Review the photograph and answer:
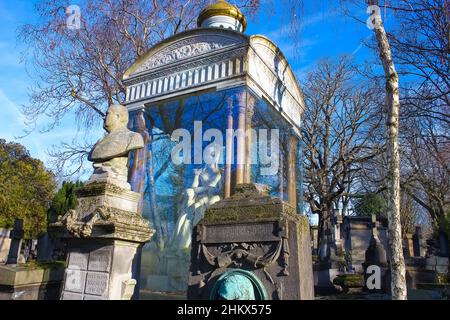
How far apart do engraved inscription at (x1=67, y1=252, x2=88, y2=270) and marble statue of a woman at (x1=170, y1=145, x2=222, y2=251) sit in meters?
4.66

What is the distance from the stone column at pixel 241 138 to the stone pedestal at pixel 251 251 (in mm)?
3853

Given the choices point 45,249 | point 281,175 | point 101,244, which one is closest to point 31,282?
point 101,244

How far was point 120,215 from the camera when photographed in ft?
16.9

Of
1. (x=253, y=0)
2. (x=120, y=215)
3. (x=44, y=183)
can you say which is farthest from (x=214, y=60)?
(x=44, y=183)

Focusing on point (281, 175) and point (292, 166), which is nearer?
point (292, 166)

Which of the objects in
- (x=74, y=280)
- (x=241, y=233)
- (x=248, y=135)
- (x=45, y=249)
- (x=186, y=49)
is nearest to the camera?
(x=241, y=233)

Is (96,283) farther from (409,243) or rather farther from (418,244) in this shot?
(409,243)

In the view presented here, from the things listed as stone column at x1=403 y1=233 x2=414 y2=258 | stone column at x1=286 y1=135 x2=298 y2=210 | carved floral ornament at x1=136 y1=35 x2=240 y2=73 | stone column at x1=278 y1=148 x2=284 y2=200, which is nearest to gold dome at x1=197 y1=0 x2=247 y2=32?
carved floral ornament at x1=136 y1=35 x2=240 y2=73

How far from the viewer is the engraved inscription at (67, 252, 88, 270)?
509 centimetres

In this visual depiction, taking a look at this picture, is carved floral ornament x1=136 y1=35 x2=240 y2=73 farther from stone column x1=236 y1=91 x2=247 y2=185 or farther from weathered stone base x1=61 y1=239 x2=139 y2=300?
weathered stone base x1=61 y1=239 x2=139 y2=300

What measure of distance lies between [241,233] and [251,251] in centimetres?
27

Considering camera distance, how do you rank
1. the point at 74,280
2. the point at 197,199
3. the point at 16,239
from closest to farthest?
the point at 74,280 < the point at 16,239 < the point at 197,199

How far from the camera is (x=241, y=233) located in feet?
15.0

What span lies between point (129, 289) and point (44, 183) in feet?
76.6
